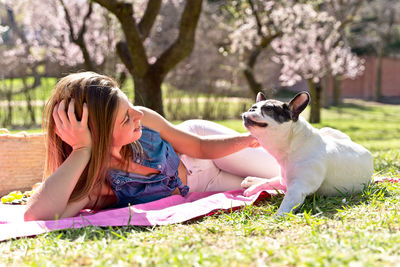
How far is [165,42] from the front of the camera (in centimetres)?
1823

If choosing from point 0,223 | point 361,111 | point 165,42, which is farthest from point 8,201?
point 361,111

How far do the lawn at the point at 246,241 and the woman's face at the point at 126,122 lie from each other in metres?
0.57

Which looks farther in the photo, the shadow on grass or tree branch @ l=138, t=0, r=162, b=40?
tree branch @ l=138, t=0, r=162, b=40

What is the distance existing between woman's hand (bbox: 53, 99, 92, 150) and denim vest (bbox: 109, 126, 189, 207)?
33cm

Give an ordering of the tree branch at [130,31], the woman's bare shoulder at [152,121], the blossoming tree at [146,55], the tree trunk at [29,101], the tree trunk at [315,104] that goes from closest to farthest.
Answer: the woman's bare shoulder at [152,121] → the tree branch at [130,31] → the blossoming tree at [146,55] → the tree trunk at [29,101] → the tree trunk at [315,104]

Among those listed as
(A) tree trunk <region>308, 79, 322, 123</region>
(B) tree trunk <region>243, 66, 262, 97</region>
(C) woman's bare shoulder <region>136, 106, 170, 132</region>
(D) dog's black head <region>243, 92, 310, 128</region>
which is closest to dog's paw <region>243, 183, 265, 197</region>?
(D) dog's black head <region>243, 92, 310, 128</region>

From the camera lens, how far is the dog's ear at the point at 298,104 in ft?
8.20

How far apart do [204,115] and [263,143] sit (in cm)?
1123

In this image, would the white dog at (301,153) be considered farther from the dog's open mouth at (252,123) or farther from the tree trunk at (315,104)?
the tree trunk at (315,104)

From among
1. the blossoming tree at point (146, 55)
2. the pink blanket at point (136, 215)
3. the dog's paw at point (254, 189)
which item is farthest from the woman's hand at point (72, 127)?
the blossoming tree at point (146, 55)

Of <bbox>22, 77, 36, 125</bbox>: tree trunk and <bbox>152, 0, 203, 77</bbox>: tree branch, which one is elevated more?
<bbox>152, 0, 203, 77</bbox>: tree branch

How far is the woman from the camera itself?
2.48m

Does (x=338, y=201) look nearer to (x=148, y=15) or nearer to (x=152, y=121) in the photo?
(x=152, y=121)

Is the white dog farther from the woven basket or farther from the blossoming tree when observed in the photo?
the blossoming tree
